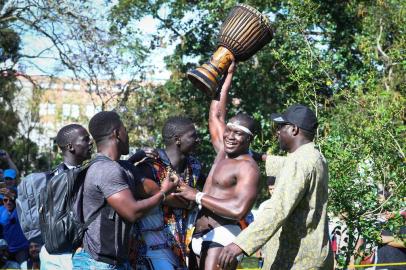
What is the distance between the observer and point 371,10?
16.2m

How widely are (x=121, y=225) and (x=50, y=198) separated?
69 cm

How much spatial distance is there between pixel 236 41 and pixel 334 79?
3.74 meters

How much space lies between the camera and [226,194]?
5672 millimetres

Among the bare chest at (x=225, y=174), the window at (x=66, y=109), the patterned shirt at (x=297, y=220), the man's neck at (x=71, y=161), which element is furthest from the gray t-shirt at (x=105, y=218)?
the window at (x=66, y=109)

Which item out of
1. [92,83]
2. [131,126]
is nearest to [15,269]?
[92,83]

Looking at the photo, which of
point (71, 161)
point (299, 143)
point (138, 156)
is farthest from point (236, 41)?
point (71, 161)

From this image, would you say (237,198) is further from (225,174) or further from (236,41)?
(236,41)

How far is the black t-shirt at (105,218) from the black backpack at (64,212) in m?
0.06

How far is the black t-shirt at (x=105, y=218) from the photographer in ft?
15.4

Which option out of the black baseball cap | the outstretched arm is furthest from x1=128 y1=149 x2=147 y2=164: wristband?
the black baseball cap

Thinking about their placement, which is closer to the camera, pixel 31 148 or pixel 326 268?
pixel 326 268

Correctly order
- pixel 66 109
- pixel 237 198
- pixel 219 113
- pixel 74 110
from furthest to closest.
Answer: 1. pixel 66 109
2. pixel 74 110
3. pixel 219 113
4. pixel 237 198

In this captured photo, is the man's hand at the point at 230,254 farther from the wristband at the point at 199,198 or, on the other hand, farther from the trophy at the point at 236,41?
the trophy at the point at 236,41

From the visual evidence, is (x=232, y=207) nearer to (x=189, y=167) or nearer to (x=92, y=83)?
(x=189, y=167)
